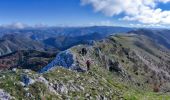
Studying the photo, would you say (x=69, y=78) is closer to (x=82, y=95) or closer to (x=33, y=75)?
(x=82, y=95)

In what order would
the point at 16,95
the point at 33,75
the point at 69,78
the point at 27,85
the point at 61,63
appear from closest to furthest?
the point at 16,95
the point at 27,85
the point at 33,75
the point at 69,78
the point at 61,63

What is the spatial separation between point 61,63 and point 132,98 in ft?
177

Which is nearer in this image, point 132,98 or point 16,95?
point 16,95

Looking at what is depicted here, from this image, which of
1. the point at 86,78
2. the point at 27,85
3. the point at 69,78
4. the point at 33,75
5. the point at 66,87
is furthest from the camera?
the point at 86,78

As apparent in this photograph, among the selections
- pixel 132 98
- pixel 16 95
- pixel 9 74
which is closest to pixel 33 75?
pixel 9 74

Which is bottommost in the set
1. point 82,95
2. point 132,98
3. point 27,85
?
point 132,98

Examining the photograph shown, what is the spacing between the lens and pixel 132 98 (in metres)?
89.2

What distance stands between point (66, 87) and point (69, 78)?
23.9 feet

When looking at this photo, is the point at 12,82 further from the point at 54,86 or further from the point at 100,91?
the point at 100,91

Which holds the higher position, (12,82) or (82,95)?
(12,82)

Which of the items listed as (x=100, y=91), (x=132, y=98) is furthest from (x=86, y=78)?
(x=132, y=98)

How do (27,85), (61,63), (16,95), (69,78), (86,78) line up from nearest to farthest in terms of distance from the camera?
(16,95), (27,85), (69,78), (86,78), (61,63)

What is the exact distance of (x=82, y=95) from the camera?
73.0 m

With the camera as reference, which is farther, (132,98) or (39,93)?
(132,98)
